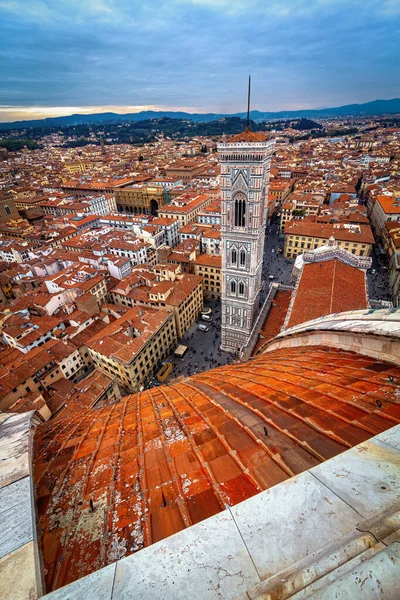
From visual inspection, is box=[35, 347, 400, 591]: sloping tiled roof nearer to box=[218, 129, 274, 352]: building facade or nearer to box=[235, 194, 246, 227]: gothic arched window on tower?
box=[218, 129, 274, 352]: building facade

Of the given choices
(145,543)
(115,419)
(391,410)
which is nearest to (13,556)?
(145,543)

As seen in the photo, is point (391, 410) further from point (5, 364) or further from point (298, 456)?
point (5, 364)

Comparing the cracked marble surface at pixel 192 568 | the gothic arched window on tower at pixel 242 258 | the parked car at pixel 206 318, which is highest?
the cracked marble surface at pixel 192 568

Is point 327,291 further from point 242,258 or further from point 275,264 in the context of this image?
point 275,264

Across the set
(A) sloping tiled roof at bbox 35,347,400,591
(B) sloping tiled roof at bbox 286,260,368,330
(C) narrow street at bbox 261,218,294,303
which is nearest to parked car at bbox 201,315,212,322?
(C) narrow street at bbox 261,218,294,303

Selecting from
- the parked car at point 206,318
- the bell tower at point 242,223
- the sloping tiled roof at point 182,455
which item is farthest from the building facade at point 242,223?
the sloping tiled roof at point 182,455

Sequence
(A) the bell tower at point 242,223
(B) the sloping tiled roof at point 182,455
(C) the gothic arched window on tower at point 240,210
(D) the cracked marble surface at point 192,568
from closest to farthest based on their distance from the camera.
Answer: (D) the cracked marble surface at point 192,568 → (B) the sloping tiled roof at point 182,455 → (A) the bell tower at point 242,223 → (C) the gothic arched window on tower at point 240,210

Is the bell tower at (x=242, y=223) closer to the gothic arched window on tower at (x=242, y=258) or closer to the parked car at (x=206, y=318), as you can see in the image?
the gothic arched window on tower at (x=242, y=258)
